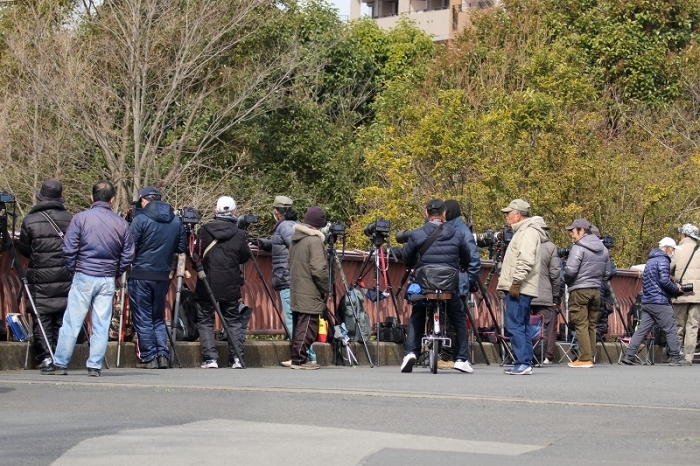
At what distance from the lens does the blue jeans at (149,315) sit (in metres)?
14.3

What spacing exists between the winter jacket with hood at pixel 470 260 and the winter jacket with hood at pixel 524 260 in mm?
349

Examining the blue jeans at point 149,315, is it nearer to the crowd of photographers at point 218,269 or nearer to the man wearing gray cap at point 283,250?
the crowd of photographers at point 218,269

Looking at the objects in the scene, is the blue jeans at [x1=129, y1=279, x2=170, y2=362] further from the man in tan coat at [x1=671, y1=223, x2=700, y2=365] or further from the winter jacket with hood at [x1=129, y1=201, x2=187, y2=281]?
the man in tan coat at [x1=671, y1=223, x2=700, y2=365]

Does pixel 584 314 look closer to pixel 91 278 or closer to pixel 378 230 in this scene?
pixel 378 230

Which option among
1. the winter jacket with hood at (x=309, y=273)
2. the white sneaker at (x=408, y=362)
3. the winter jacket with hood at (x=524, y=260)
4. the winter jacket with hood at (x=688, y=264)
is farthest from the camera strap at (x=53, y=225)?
the winter jacket with hood at (x=688, y=264)

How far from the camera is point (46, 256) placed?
13.5 m

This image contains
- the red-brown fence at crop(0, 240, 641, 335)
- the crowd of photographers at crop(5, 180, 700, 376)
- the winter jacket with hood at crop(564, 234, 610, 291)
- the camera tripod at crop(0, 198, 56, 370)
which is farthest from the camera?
the winter jacket with hood at crop(564, 234, 610, 291)

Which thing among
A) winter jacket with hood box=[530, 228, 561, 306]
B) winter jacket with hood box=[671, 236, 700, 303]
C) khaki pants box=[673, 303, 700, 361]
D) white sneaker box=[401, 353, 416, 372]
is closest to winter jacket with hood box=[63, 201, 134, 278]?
white sneaker box=[401, 353, 416, 372]

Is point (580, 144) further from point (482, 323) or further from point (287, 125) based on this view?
point (482, 323)

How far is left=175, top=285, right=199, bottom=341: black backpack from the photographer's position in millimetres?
15766

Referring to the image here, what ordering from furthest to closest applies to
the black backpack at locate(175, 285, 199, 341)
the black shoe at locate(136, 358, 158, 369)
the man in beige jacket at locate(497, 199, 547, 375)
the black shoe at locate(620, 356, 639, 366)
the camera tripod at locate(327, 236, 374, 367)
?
the black shoe at locate(620, 356, 639, 366)
the camera tripod at locate(327, 236, 374, 367)
the black backpack at locate(175, 285, 199, 341)
the man in beige jacket at locate(497, 199, 547, 375)
the black shoe at locate(136, 358, 158, 369)

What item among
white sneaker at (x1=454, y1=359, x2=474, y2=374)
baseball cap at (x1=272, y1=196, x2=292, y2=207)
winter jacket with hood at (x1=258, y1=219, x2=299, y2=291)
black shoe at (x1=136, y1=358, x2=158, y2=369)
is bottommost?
white sneaker at (x1=454, y1=359, x2=474, y2=374)

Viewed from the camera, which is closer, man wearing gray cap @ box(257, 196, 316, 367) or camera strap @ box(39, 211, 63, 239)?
camera strap @ box(39, 211, 63, 239)

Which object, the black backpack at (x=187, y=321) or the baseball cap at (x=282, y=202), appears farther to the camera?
the baseball cap at (x=282, y=202)
